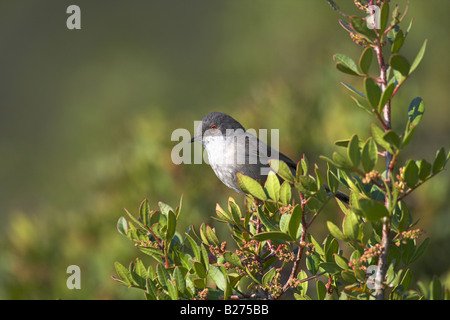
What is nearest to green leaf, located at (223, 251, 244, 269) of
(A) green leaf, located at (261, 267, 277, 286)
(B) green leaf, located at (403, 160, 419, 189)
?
(A) green leaf, located at (261, 267, 277, 286)

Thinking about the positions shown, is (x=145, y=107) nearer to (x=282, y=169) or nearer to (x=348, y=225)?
(x=282, y=169)

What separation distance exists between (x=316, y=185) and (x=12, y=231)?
383 centimetres

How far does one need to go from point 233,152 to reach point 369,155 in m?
2.24

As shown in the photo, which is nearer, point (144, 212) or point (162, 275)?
point (162, 275)

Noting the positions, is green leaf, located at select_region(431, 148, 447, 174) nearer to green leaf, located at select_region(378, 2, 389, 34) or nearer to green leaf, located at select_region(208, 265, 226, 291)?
green leaf, located at select_region(378, 2, 389, 34)

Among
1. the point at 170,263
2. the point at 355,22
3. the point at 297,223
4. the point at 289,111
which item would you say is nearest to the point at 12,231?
the point at 289,111

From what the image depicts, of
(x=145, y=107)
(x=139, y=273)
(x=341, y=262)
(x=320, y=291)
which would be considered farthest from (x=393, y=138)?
(x=145, y=107)

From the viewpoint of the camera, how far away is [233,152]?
150 inches

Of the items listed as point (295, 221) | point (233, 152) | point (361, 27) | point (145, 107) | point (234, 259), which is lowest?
point (234, 259)

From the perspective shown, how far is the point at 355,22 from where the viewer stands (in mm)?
1576

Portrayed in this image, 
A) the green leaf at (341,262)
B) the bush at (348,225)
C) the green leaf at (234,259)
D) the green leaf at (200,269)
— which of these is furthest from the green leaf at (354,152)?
the green leaf at (200,269)

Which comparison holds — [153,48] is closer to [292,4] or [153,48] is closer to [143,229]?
[292,4]

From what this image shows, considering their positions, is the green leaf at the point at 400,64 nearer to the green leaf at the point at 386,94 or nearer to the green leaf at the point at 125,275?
the green leaf at the point at 386,94

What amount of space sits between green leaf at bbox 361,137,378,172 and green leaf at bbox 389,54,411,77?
23 centimetres
